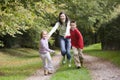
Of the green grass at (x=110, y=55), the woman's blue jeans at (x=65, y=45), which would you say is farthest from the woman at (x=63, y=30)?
the green grass at (x=110, y=55)

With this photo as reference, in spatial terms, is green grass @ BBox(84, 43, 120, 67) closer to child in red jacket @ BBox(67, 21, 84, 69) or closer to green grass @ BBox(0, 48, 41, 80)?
child in red jacket @ BBox(67, 21, 84, 69)

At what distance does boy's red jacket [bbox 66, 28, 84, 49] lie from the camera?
16781mm

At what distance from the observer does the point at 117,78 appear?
45.0 feet

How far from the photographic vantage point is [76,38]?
666 inches

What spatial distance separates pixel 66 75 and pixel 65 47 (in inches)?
122

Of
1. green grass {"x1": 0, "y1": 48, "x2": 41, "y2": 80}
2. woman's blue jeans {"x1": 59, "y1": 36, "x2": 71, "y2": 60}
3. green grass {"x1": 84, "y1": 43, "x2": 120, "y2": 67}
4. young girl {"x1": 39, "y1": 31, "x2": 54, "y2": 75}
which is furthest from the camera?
green grass {"x1": 84, "y1": 43, "x2": 120, "y2": 67}

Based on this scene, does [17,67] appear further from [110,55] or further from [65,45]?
[110,55]

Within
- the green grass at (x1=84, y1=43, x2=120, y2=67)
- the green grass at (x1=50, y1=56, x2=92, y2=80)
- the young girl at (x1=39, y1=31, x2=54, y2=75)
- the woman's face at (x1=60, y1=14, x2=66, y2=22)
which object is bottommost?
the green grass at (x1=84, y1=43, x2=120, y2=67)

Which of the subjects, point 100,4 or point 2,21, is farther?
point 100,4

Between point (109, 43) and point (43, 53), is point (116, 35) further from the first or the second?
point (43, 53)

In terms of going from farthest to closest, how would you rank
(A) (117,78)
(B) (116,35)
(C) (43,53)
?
(B) (116,35), (C) (43,53), (A) (117,78)

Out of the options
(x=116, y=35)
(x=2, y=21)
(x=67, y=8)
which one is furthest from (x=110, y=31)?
(x=2, y=21)

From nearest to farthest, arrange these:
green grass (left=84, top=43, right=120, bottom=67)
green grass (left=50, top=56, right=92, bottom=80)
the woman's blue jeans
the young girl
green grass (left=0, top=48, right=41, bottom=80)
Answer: green grass (left=50, top=56, right=92, bottom=80)
the young girl
green grass (left=0, top=48, right=41, bottom=80)
the woman's blue jeans
green grass (left=84, top=43, right=120, bottom=67)

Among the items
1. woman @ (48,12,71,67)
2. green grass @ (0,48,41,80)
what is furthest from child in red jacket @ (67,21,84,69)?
green grass @ (0,48,41,80)
